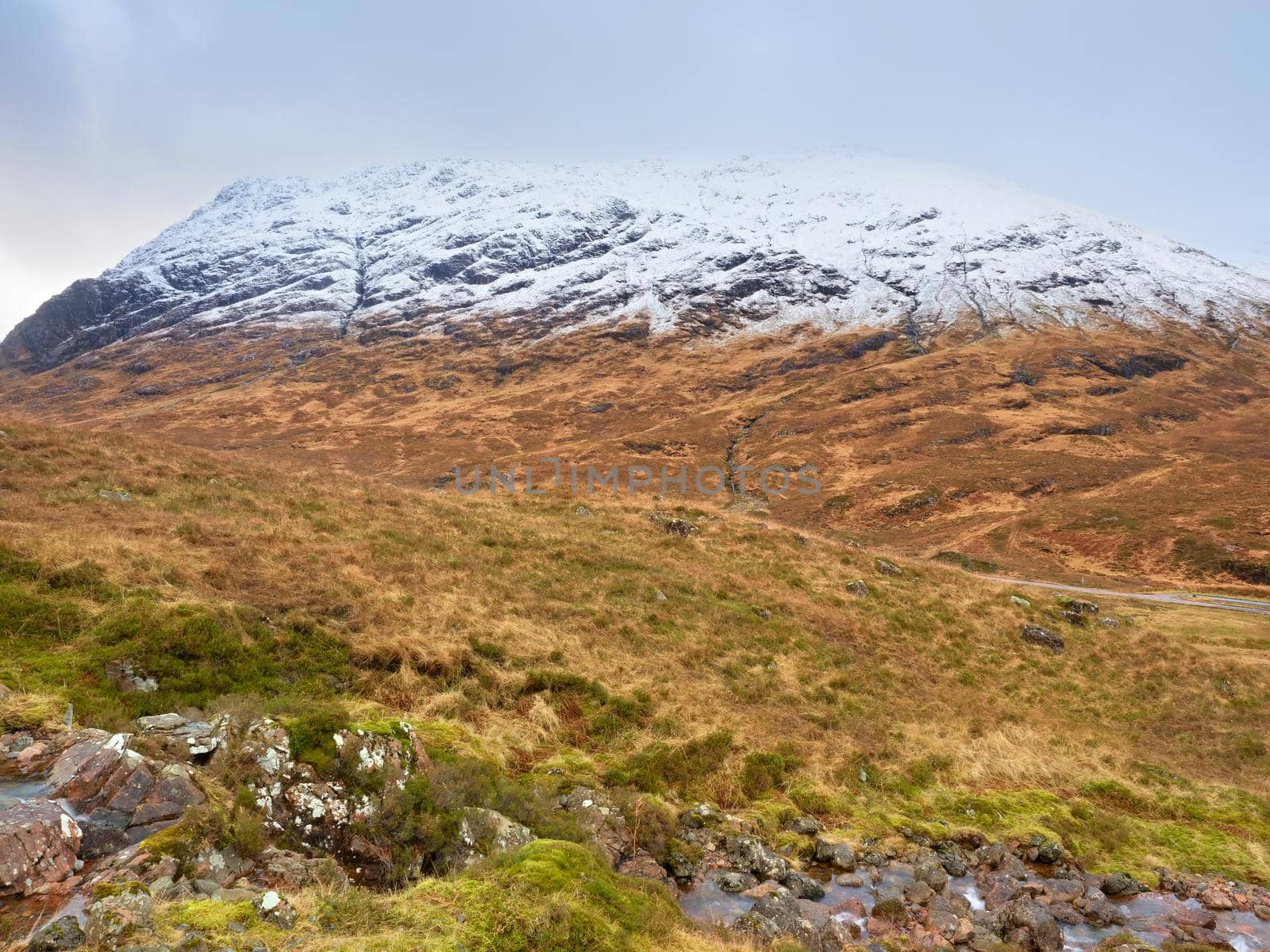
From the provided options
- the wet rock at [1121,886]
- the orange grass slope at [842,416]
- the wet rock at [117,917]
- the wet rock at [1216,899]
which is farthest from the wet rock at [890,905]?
the orange grass slope at [842,416]

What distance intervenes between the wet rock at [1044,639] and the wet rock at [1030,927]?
16.8m

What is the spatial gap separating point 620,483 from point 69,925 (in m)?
79.0

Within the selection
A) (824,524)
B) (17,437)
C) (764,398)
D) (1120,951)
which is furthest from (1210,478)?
(17,437)

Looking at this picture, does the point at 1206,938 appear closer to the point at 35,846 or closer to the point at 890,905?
the point at 890,905

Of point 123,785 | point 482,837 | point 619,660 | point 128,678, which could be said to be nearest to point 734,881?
point 482,837

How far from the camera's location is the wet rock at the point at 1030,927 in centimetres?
890

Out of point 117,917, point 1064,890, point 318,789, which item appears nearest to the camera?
point 117,917

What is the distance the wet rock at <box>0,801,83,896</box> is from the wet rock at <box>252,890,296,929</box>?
1.68 metres

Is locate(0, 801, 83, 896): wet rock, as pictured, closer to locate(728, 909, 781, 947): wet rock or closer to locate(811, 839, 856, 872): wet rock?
locate(728, 909, 781, 947): wet rock

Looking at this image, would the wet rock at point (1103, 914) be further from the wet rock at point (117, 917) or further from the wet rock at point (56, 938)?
the wet rock at point (56, 938)

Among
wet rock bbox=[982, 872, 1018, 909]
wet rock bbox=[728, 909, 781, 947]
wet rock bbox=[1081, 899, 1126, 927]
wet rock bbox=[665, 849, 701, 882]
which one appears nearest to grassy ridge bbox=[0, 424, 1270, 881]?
wet rock bbox=[982, 872, 1018, 909]

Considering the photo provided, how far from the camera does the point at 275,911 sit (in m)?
4.86

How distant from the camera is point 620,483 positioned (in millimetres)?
83188

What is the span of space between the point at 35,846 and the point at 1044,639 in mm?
28268
